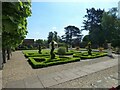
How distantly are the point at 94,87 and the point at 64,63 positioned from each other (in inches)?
370

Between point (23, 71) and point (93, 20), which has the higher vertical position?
point (93, 20)

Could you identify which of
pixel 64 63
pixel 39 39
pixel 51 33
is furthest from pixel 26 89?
pixel 51 33

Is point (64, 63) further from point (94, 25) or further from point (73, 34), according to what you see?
point (73, 34)

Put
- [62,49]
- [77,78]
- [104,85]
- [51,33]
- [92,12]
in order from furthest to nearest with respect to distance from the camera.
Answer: [51,33] → [92,12] → [62,49] → [77,78] → [104,85]

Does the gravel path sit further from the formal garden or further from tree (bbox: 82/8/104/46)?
tree (bbox: 82/8/104/46)

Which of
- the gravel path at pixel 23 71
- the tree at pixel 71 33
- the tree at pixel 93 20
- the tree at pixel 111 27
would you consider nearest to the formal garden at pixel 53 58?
the gravel path at pixel 23 71

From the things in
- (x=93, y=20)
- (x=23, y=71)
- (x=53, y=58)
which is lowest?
(x=23, y=71)

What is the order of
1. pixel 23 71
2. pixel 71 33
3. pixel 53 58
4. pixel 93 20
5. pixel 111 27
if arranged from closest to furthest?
1. pixel 23 71
2. pixel 53 58
3. pixel 111 27
4. pixel 93 20
5. pixel 71 33

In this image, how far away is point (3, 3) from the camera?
2.88 metres

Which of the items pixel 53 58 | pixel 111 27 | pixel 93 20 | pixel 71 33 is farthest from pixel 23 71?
pixel 71 33

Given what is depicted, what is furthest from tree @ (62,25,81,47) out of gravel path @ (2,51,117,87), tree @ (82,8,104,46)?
gravel path @ (2,51,117,87)

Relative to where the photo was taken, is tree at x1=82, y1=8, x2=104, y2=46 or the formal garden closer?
the formal garden

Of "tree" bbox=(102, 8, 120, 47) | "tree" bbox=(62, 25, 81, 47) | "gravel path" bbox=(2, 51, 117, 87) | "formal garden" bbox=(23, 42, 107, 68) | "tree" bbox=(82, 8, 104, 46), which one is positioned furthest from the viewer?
"tree" bbox=(62, 25, 81, 47)

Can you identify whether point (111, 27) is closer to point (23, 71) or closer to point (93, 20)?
point (93, 20)
